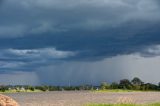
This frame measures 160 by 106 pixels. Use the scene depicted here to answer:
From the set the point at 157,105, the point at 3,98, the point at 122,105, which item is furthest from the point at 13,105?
the point at 157,105

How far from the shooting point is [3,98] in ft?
142

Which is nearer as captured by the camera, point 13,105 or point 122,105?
point 13,105

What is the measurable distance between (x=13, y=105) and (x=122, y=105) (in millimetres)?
19128

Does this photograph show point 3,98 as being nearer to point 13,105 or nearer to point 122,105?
point 13,105

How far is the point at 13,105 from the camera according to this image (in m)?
43.8

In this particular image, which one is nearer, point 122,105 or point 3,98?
point 3,98

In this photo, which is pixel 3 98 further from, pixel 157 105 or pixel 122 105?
pixel 157 105

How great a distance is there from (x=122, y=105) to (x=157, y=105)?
5.71 metres

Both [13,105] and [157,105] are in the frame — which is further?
[157,105]

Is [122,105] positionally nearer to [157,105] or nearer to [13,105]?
[157,105]

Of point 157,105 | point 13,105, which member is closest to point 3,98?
point 13,105

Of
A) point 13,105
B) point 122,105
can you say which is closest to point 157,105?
point 122,105

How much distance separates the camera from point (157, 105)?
61.3 m

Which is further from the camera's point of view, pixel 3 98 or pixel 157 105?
pixel 157 105
